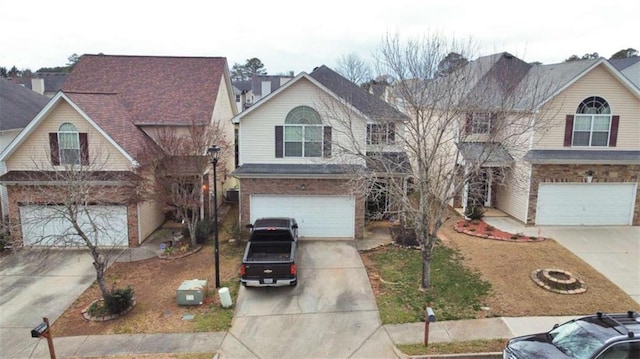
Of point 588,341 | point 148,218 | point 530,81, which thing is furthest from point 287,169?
point 530,81

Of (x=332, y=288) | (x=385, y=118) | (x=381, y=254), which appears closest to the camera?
(x=332, y=288)

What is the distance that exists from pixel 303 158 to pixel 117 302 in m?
9.03

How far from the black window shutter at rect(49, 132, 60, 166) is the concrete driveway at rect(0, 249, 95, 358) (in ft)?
11.8

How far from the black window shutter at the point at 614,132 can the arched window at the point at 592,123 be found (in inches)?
4.9

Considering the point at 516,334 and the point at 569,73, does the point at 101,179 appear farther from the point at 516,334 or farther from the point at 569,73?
the point at 569,73

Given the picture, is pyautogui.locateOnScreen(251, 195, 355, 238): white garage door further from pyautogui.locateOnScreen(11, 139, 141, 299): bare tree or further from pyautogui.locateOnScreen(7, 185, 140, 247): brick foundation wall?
pyautogui.locateOnScreen(11, 139, 141, 299): bare tree

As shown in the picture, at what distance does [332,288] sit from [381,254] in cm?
354

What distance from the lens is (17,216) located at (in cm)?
1686

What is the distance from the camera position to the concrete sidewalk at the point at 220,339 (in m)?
9.77

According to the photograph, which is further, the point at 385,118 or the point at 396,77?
the point at 385,118

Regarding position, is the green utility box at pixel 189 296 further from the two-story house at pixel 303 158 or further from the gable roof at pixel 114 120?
the gable roof at pixel 114 120

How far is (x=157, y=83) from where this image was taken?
22.8 m

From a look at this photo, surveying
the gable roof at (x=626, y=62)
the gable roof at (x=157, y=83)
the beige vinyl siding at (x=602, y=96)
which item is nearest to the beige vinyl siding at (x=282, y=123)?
the gable roof at (x=157, y=83)

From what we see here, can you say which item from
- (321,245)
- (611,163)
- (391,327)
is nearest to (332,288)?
(391,327)
